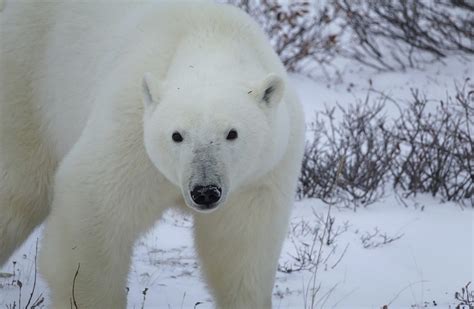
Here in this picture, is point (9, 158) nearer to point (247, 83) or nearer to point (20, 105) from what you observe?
point (20, 105)

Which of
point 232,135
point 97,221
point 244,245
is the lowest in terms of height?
point 244,245

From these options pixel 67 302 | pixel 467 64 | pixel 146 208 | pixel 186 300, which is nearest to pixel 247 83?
pixel 146 208

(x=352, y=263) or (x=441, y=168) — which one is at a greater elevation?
(x=441, y=168)

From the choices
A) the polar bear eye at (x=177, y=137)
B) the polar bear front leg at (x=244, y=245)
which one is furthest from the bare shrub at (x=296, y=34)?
the polar bear eye at (x=177, y=137)

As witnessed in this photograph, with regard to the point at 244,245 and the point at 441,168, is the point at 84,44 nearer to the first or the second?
the point at 244,245

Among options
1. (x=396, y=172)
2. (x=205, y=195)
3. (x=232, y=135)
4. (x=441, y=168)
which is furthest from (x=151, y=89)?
(x=396, y=172)

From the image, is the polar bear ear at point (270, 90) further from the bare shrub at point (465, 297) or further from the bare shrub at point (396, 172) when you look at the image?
the bare shrub at point (396, 172)

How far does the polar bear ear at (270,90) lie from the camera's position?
2.85 metres

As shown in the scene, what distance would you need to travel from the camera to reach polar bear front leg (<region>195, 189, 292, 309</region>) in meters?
3.07

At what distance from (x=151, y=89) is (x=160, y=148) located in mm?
195

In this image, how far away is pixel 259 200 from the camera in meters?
3.06

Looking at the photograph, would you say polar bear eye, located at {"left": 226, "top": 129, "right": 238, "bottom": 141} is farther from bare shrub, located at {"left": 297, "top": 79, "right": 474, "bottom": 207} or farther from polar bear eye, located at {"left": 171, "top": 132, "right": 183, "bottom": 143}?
bare shrub, located at {"left": 297, "top": 79, "right": 474, "bottom": 207}

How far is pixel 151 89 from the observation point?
2801 mm

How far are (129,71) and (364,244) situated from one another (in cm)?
197
